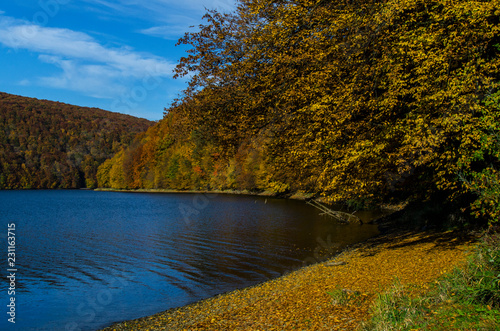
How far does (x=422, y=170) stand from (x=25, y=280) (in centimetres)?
1564

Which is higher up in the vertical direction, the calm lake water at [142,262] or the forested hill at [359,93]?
the forested hill at [359,93]

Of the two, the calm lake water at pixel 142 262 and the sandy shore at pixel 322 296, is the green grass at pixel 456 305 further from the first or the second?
the calm lake water at pixel 142 262

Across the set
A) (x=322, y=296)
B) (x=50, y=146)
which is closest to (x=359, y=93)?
(x=322, y=296)

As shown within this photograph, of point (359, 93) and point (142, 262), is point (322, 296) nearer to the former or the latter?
point (359, 93)

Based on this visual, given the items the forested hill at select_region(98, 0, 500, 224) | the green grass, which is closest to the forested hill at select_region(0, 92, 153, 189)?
the forested hill at select_region(98, 0, 500, 224)

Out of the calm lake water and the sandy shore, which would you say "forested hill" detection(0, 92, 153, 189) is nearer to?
the calm lake water

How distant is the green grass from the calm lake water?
7.84 meters

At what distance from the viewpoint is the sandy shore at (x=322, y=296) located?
7.15 m

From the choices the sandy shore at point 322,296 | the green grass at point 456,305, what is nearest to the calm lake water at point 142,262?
the sandy shore at point 322,296

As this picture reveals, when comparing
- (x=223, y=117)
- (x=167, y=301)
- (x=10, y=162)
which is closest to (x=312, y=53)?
(x=223, y=117)

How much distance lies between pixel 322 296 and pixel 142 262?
11667 mm

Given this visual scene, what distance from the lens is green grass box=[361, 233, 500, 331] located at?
4.91 meters

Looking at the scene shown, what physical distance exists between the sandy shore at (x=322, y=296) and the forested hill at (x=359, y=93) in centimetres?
198

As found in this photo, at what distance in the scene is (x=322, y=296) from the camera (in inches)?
334
